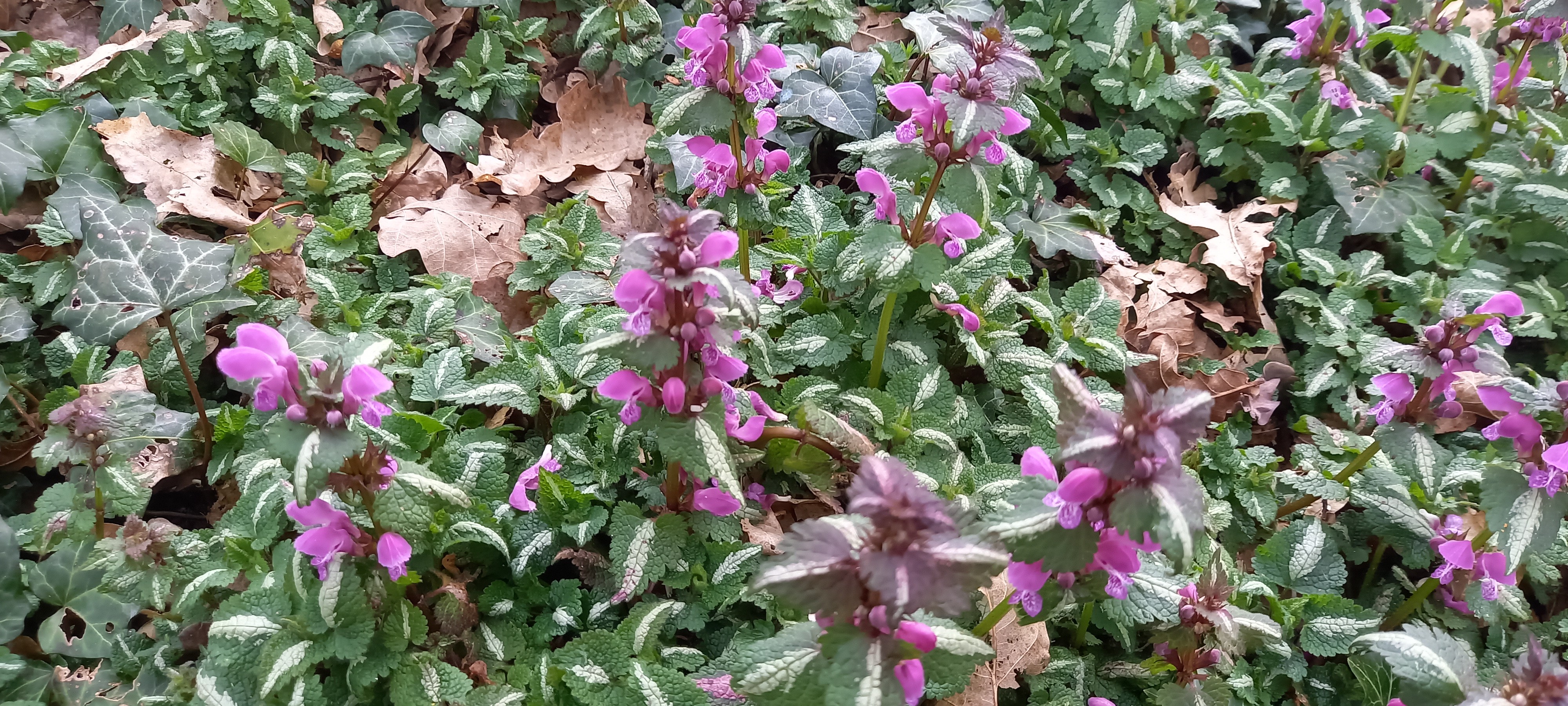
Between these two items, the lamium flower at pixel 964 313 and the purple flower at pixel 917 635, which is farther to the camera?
the lamium flower at pixel 964 313

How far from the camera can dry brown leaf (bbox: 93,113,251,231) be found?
297 cm

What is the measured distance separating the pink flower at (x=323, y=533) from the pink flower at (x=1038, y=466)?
56.4 inches

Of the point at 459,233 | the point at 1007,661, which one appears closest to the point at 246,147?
the point at 459,233

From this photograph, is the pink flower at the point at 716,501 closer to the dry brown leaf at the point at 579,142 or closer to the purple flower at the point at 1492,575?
the dry brown leaf at the point at 579,142

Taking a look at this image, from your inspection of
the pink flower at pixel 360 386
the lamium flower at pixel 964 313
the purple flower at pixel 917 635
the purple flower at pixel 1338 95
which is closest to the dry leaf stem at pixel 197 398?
the pink flower at pixel 360 386

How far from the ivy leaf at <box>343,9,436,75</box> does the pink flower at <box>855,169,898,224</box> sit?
2547mm

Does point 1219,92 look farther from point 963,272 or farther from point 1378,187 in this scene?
point 963,272

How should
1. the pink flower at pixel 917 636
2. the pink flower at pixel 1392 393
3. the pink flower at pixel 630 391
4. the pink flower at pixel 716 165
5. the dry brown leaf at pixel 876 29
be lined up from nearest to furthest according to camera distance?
the pink flower at pixel 917 636, the pink flower at pixel 630 391, the pink flower at pixel 1392 393, the pink flower at pixel 716 165, the dry brown leaf at pixel 876 29

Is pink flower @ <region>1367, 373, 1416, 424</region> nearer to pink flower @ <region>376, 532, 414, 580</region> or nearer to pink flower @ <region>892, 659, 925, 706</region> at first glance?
pink flower @ <region>892, 659, 925, 706</region>

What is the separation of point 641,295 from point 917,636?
83 centimetres

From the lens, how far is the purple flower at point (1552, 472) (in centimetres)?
178

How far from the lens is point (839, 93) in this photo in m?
3.33

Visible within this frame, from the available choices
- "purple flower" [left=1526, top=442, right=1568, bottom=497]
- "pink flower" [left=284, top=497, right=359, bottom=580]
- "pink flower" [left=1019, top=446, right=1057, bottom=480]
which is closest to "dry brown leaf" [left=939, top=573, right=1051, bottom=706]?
"pink flower" [left=1019, top=446, right=1057, bottom=480]

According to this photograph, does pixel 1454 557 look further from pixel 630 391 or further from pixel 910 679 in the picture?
pixel 630 391
